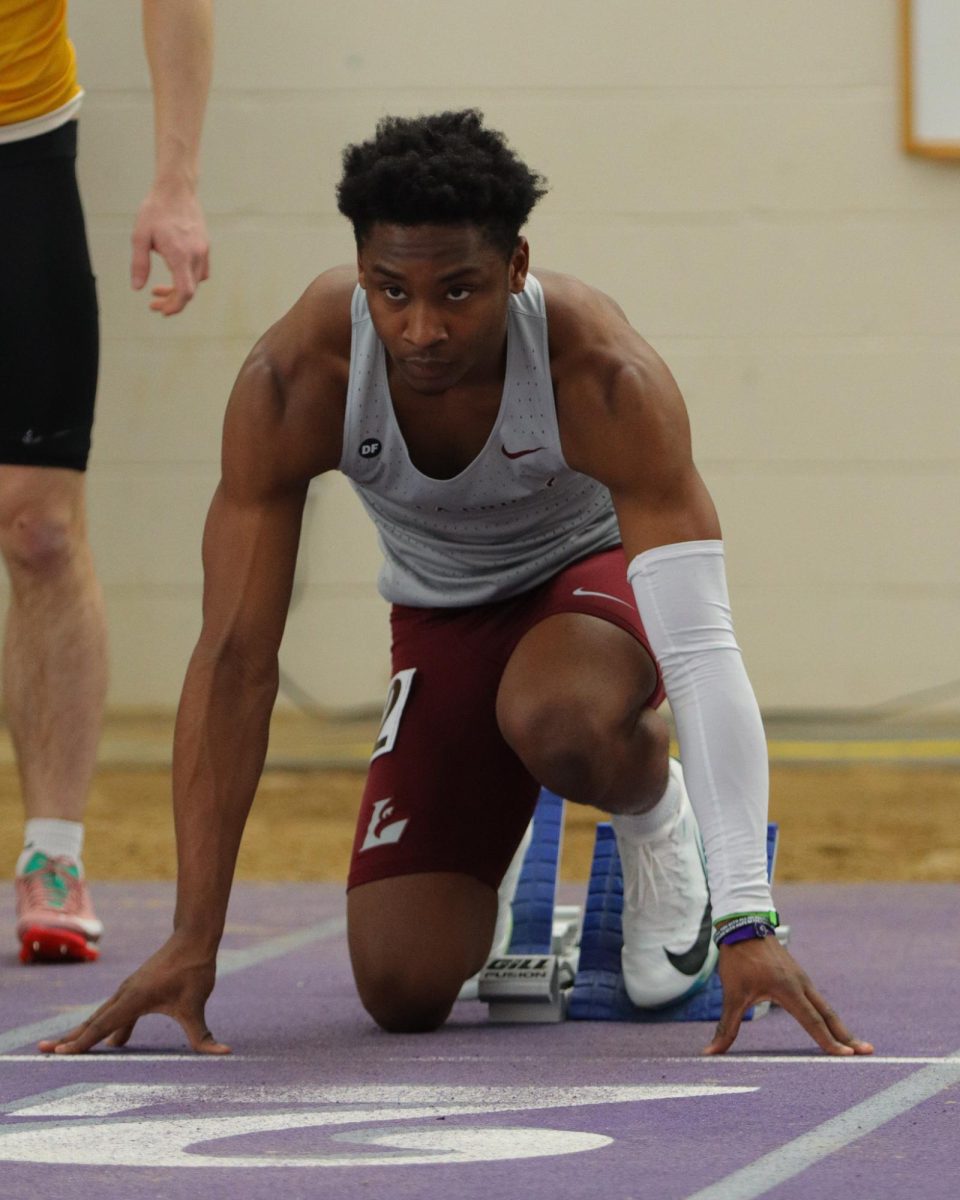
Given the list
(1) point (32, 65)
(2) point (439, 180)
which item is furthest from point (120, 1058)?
(1) point (32, 65)

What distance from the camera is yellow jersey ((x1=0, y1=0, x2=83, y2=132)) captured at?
328 centimetres

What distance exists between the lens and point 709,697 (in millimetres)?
2459

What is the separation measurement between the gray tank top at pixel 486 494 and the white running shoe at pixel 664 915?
0.37 m

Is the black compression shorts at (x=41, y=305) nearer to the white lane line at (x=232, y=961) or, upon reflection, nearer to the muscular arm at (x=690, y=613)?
the white lane line at (x=232, y=961)

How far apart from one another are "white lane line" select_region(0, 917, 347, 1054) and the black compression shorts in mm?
837


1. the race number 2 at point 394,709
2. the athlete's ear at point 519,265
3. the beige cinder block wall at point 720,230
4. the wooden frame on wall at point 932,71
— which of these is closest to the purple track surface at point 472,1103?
the race number 2 at point 394,709

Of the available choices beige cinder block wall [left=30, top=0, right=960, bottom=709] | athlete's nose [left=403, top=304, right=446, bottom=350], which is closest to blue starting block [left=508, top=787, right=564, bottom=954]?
athlete's nose [left=403, top=304, right=446, bottom=350]

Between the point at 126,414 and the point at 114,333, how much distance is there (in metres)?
0.24

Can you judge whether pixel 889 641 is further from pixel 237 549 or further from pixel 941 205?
pixel 237 549

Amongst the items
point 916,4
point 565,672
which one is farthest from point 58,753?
point 916,4

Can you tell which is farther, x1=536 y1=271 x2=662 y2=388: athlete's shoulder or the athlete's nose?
x1=536 y1=271 x2=662 y2=388: athlete's shoulder

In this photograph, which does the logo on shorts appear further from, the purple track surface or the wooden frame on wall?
the wooden frame on wall

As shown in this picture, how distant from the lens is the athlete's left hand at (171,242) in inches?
116

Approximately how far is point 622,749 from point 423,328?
0.66m
